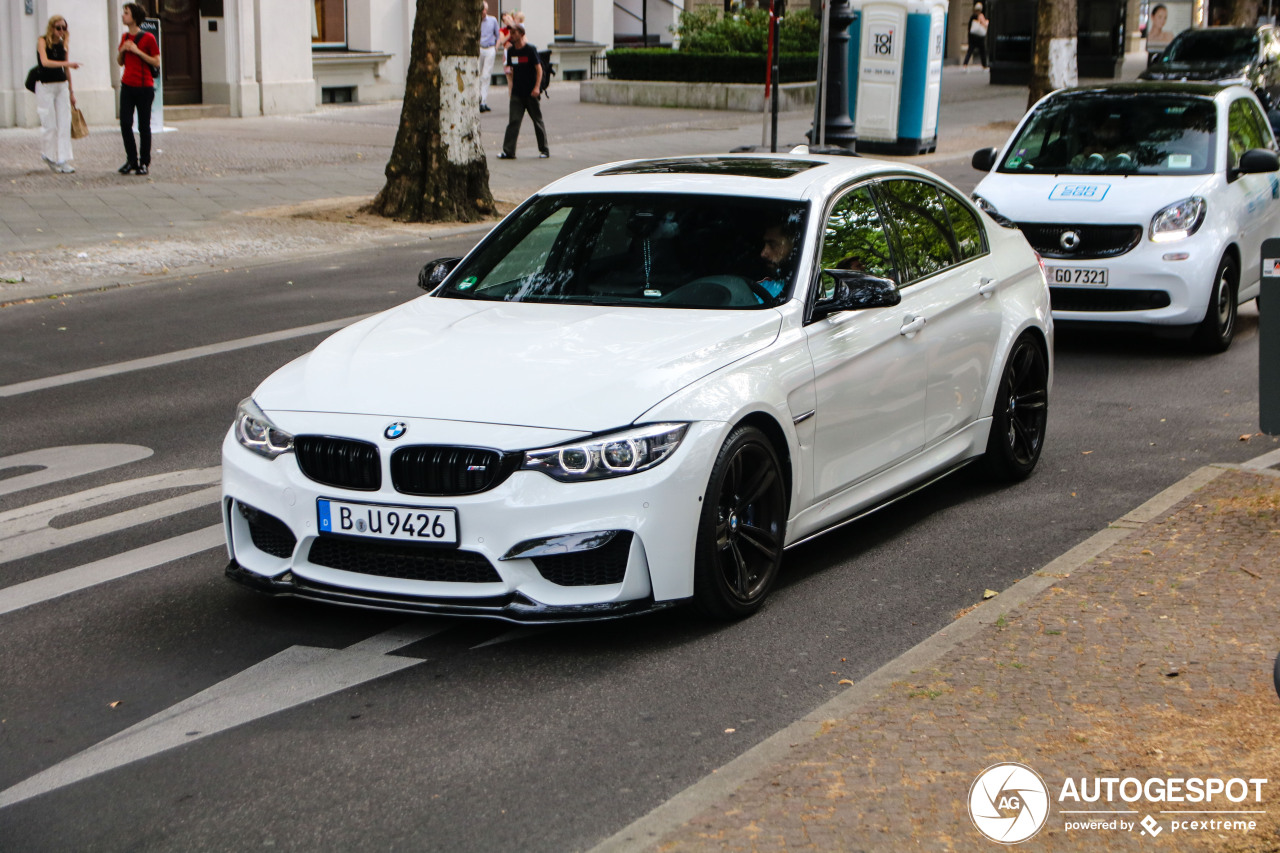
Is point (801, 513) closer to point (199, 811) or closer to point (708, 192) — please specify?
point (708, 192)

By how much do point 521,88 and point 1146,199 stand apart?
1429cm

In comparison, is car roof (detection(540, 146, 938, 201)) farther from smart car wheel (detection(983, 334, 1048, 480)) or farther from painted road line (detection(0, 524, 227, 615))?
painted road line (detection(0, 524, 227, 615))

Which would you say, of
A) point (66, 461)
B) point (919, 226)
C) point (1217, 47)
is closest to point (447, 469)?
point (919, 226)

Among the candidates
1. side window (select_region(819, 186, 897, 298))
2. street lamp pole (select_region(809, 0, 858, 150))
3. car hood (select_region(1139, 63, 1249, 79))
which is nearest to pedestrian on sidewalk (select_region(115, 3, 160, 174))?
street lamp pole (select_region(809, 0, 858, 150))

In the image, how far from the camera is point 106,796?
13.9 ft

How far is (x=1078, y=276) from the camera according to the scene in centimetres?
1066

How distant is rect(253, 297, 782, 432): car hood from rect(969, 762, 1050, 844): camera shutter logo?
164 centimetres

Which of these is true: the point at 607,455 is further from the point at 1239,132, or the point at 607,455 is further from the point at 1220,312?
the point at 1239,132

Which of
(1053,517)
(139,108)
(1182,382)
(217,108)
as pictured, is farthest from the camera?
(217,108)

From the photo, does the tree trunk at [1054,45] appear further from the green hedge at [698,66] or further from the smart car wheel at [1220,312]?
the smart car wheel at [1220,312]

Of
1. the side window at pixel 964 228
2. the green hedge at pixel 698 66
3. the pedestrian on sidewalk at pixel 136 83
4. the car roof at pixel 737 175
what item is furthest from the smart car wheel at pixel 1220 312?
the green hedge at pixel 698 66

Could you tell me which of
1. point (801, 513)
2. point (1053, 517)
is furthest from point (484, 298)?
point (1053, 517)

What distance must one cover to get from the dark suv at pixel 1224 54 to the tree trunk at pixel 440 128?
55.1 ft

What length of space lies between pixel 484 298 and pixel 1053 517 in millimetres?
2605
